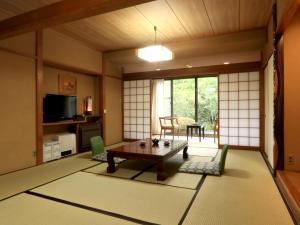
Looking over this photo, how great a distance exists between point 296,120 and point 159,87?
6.14 metres

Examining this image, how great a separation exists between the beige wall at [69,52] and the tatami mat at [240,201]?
379cm

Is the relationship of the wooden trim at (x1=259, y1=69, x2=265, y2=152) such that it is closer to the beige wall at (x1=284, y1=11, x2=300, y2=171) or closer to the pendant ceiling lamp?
the beige wall at (x1=284, y1=11, x2=300, y2=171)

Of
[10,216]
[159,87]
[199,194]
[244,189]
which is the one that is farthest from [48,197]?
[159,87]

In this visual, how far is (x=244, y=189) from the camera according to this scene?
8.61ft

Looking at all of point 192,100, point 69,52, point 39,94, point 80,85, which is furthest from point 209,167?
point 192,100

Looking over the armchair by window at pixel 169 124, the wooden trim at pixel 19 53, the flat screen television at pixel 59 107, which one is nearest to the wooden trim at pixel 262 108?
the armchair by window at pixel 169 124

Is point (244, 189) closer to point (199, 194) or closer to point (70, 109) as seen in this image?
point (199, 194)

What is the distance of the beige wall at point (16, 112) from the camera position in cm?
330

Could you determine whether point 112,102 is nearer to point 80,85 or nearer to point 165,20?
point 80,85

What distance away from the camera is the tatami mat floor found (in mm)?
1938

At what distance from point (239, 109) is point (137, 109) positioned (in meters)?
3.13

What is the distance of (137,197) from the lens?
241 cm

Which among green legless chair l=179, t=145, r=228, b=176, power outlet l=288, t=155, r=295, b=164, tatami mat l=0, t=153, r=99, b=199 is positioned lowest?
tatami mat l=0, t=153, r=99, b=199

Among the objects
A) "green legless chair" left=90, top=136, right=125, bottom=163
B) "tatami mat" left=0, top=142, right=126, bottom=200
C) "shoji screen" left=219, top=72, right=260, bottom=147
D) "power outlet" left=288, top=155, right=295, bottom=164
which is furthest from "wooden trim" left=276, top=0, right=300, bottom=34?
"tatami mat" left=0, top=142, right=126, bottom=200
